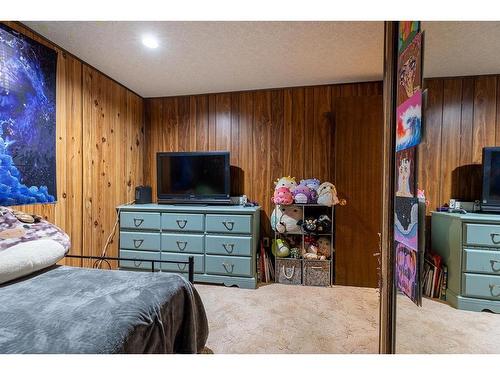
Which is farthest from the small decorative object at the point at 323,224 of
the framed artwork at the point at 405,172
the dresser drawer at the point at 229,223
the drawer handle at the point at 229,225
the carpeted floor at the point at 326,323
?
the framed artwork at the point at 405,172

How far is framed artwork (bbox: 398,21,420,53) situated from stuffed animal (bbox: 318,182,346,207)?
178 centimetres

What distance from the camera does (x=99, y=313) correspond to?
102 cm

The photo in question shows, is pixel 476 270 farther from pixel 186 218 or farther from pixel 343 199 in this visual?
pixel 186 218

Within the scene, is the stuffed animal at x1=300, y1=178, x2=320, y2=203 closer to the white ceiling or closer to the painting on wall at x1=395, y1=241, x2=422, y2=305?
the white ceiling

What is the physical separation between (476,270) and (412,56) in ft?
2.36

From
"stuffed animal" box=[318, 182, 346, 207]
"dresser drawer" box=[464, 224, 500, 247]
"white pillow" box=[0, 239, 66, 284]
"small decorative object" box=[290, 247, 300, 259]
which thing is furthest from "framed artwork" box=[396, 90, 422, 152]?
"small decorative object" box=[290, 247, 300, 259]

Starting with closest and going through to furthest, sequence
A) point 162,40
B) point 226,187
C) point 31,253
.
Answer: point 31,253 < point 162,40 < point 226,187

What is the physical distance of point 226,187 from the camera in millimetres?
3037

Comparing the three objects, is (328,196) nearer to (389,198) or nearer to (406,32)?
(389,198)

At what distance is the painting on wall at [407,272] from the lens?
2.83 feet

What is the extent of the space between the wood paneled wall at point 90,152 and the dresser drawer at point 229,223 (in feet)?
4.09

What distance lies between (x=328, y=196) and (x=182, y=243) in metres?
1.71

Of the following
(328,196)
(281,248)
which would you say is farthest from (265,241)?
(328,196)
